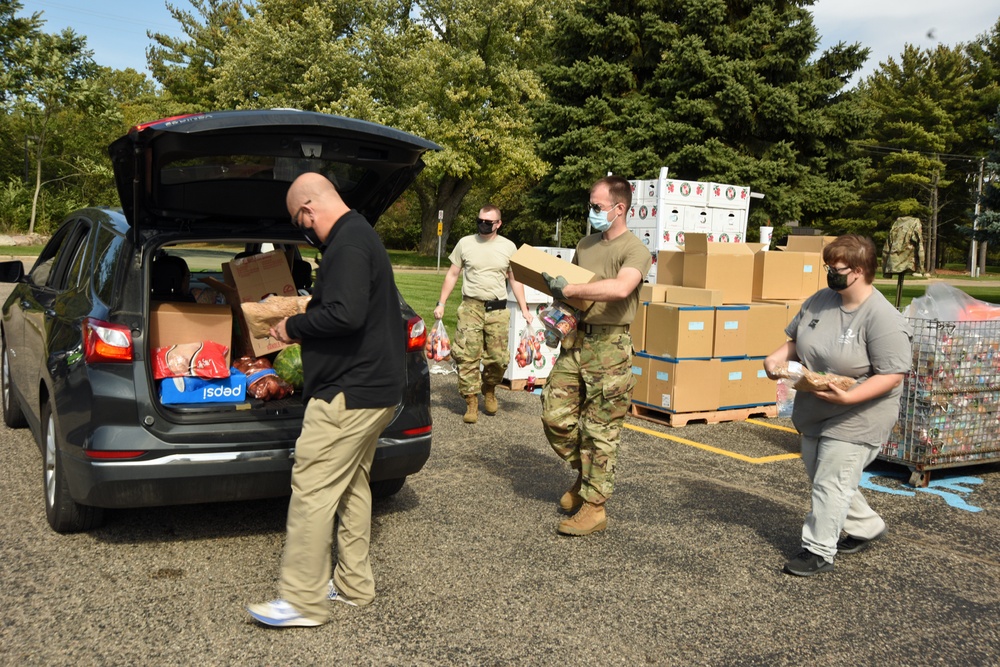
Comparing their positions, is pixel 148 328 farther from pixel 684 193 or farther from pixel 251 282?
pixel 684 193

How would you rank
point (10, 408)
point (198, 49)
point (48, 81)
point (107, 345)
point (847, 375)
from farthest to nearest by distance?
point (198, 49), point (48, 81), point (10, 408), point (847, 375), point (107, 345)

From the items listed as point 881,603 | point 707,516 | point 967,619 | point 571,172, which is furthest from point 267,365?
point 571,172

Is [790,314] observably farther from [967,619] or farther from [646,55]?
[646,55]

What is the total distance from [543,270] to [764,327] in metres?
4.03

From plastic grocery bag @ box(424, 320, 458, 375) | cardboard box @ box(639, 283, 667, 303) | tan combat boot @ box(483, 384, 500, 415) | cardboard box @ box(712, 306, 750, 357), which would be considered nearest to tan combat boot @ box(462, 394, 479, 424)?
tan combat boot @ box(483, 384, 500, 415)

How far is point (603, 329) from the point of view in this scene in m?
4.78

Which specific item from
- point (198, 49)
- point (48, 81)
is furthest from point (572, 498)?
point (198, 49)

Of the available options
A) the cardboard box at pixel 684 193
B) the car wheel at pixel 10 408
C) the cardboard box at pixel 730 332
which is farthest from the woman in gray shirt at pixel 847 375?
the cardboard box at pixel 684 193

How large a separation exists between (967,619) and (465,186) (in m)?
37.1

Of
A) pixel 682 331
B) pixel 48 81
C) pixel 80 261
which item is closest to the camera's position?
pixel 80 261

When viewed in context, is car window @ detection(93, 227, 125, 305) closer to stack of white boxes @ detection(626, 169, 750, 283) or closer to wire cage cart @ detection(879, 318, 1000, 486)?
wire cage cart @ detection(879, 318, 1000, 486)

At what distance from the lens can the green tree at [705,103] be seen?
25.8 metres

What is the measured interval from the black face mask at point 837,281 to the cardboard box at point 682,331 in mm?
3243

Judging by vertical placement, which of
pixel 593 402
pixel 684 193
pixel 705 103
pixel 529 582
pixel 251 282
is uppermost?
pixel 705 103
